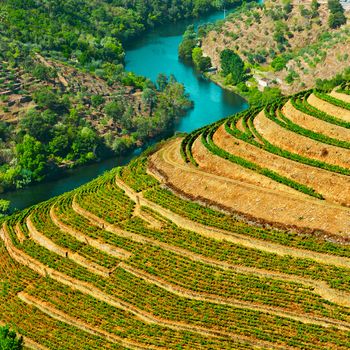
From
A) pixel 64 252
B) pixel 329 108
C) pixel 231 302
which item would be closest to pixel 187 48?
pixel 329 108

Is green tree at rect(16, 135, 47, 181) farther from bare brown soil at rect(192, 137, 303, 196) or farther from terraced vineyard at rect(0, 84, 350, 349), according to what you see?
bare brown soil at rect(192, 137, 303, 196)

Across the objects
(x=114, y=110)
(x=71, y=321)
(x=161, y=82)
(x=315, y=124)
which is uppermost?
(x=315, y=124)

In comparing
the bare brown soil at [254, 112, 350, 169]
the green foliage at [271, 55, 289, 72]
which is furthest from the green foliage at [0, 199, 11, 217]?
the green foliage at [271, 55, 289, 72]

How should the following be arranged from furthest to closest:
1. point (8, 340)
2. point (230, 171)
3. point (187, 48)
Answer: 1. point (187, 48)
2. point (230, 171)
3. point (8, 340)

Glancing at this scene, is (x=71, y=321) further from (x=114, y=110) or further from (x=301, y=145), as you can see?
(x=114, y=110)

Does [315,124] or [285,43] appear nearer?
[315,124]

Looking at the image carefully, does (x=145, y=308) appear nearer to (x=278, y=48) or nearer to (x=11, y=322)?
(x=11, y=322)

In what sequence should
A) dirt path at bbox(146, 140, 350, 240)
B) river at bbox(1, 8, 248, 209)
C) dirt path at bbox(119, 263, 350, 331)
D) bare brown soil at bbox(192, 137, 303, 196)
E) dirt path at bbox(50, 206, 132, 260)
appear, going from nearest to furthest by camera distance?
dirt path at bbox(119, 263, 350, 331), dirt path at bbox(146, 140, 350, 240), dirt path at bbox(50, 206, 132, 260), bare brown soil at bbox(192, 137, 303, 196), river at bbox(1, 8, 248, 209)

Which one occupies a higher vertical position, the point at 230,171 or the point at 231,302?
the point at 230,171
